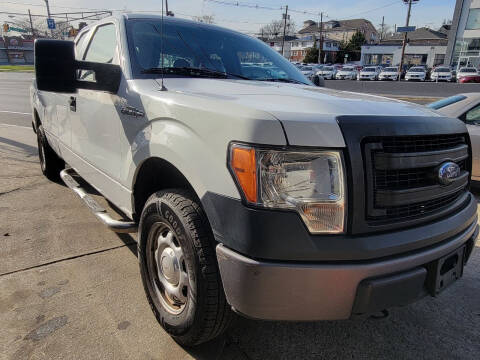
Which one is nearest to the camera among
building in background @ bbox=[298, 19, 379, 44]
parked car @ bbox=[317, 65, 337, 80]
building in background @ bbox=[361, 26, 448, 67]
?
parked car @ bbox=[317, 65, 337, 80]

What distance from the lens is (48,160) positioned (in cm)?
514

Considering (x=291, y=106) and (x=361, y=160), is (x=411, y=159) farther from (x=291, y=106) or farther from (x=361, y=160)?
(x=291, y=106)

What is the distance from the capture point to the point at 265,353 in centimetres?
216

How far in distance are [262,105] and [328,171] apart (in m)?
0.43

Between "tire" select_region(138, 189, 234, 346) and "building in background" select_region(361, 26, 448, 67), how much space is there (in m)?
78.3

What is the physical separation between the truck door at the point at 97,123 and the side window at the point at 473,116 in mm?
4579

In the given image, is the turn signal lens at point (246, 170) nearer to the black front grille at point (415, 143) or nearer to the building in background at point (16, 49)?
the black front grille at point (415, 143)

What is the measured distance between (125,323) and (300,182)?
1.54 meters

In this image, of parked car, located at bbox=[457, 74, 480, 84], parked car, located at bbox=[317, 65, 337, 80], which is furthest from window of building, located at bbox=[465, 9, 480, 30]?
parked car, located at bbox=[457, 74, 480, 84]

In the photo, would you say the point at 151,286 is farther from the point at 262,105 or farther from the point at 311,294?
the point at 262,105

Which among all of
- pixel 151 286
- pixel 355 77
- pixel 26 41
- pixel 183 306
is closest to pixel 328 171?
pixel 183 306

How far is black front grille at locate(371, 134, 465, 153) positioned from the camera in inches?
65.6

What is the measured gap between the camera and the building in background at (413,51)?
230 ft

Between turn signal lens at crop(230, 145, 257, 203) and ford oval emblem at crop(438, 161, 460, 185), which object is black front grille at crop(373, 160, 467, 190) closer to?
ford oval emblem at crop(438, 161, 460, 185)
